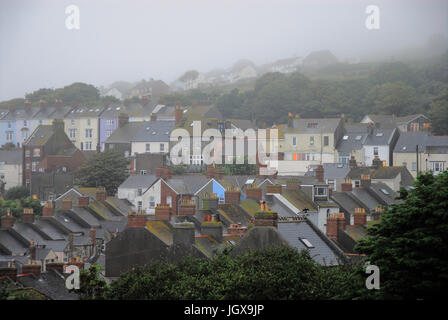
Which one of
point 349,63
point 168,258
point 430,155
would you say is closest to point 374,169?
point 430,155

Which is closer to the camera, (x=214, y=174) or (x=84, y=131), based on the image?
(x=214, y=174)

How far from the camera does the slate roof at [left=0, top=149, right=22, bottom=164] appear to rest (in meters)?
93.2

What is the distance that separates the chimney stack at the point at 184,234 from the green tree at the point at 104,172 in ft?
158

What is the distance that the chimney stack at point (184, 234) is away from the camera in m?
29.0

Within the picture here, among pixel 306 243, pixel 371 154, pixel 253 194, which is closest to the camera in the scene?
pixel 306 243

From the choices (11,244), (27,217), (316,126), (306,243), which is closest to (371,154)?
(316,126)

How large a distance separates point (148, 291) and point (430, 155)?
5511 cm

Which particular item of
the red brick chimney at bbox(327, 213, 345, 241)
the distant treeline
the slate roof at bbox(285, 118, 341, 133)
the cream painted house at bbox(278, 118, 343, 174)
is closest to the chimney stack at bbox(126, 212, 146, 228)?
the red brick chimney at bbox(327, 213, 345, 241)

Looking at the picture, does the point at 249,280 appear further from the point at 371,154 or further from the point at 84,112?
the point at 84,112

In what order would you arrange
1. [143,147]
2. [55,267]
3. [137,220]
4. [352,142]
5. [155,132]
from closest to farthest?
[55,267], [137,220], [352,142], [143,147], [155,132]

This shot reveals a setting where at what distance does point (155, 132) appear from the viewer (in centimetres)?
9338

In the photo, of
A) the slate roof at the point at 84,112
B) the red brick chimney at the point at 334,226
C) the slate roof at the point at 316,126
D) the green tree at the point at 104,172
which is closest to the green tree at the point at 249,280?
the red brick chimney at the point at 334,226

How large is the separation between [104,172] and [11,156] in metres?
20.8
